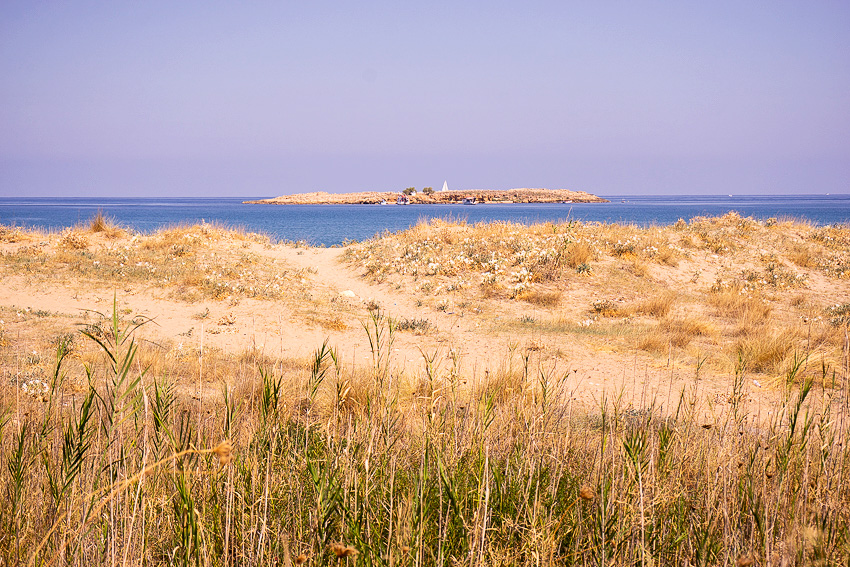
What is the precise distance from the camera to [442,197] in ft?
344

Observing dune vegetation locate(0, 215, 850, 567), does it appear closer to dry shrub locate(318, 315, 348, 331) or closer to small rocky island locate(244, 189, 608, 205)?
dry shrub locate(318, 315, 348, 331)

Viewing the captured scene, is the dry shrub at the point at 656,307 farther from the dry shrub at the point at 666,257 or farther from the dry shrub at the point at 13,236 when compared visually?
the dry shrub at the point at 13,236

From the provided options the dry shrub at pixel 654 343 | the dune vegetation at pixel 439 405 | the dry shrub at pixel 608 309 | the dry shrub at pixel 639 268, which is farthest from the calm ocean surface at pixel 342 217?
the dry shrub at pixel 654 343

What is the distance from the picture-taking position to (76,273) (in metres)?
12.7

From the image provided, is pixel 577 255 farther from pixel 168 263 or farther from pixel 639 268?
pixel 168 263

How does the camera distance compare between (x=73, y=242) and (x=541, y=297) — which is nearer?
(x=541, y=297)

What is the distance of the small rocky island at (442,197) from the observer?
100438 mm

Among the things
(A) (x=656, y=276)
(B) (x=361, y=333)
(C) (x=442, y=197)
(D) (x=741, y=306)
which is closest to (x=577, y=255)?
(A) (x=656, y=276)

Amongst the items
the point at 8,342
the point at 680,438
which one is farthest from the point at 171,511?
the point at 8,342

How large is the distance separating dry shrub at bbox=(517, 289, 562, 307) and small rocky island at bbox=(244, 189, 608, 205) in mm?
83419

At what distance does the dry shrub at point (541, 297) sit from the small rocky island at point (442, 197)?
274ft

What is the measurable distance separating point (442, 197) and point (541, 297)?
94.3 meters

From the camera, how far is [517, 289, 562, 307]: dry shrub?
12062 millimetres

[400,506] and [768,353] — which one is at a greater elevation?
[400,506]
